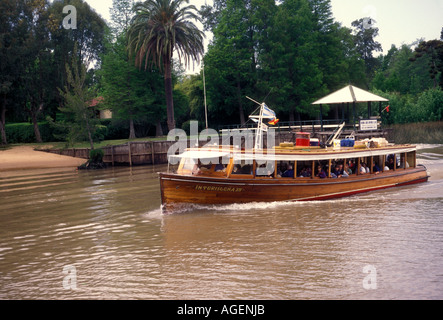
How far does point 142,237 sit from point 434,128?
4526 centimetres

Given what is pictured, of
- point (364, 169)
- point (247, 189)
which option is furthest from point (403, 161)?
point (247, 189)

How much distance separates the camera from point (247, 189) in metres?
19.0

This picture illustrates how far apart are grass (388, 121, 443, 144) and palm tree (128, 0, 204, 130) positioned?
24284 mm

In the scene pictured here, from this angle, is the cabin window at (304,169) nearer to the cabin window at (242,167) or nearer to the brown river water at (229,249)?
the brown river water at (229,249)

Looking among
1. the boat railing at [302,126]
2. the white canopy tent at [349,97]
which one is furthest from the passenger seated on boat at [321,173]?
the boat railing at [302,126]

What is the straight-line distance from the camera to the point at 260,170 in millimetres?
19172

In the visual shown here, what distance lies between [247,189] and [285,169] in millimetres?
2324

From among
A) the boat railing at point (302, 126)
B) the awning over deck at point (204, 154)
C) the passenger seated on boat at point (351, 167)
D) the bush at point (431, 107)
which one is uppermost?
the bush at point (431, 107)

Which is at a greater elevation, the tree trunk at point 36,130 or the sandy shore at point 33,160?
the tree trunk at point 36,130

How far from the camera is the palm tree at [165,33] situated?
160ft

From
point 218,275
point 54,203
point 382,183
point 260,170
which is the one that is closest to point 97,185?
point 54,203

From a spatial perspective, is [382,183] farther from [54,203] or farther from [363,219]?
[54,203]

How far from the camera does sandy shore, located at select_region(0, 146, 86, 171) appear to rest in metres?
42.6

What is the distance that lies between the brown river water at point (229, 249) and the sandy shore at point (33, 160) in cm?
2086
